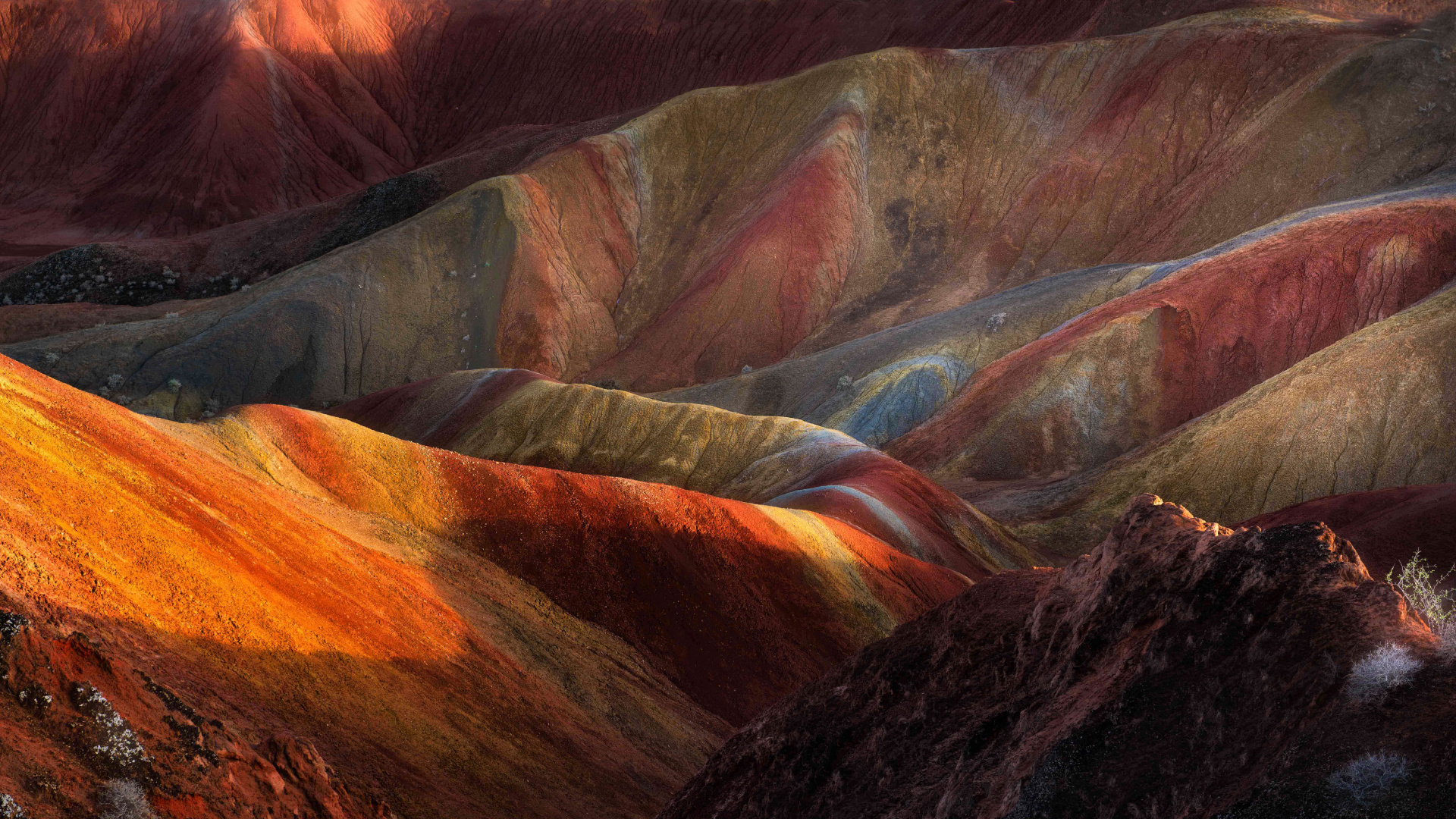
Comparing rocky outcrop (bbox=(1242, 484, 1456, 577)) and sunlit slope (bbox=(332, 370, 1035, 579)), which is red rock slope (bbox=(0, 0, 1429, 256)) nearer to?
sunlit slope (bbox=(332, 370, 1035, 579))

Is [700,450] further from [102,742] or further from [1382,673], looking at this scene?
[1382,673]

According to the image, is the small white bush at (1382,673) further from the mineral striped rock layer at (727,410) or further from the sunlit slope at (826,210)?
the sunlit slope at (826,210)

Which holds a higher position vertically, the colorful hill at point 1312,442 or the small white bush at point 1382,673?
the small white bush at point 1382,673

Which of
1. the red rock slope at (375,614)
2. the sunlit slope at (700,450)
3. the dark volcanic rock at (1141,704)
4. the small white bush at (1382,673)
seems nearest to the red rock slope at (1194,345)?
the sunlit slope at (700,450)

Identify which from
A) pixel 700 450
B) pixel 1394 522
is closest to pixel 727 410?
pixel 700 450

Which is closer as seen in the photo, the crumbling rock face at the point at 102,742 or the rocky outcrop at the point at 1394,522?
the crumbling rock face at the point at 102,742

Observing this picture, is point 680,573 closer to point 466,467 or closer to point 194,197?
point 466,467

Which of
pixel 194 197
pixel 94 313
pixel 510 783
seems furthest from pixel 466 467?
pixel 194 197

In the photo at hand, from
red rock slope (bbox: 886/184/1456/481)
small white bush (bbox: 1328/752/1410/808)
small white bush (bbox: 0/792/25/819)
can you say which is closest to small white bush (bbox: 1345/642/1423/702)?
small white bush (bbox: 1328/752/1410/808)
